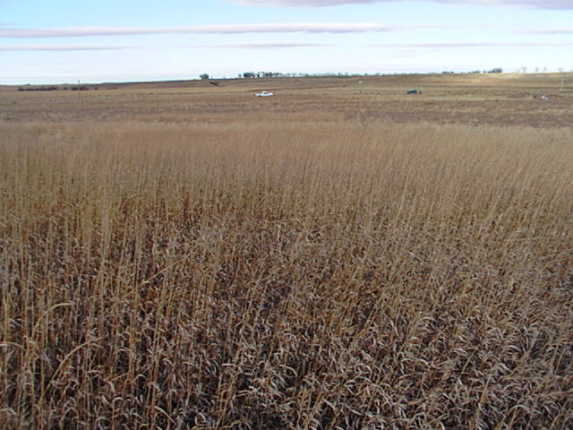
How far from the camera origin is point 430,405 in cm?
246

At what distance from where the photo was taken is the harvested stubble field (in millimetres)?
2436

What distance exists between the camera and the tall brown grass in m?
2.44

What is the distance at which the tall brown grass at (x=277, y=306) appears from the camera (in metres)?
2.44

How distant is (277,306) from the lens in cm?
345

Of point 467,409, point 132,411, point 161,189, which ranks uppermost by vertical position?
point 161,189

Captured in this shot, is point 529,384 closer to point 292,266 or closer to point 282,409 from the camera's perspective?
point 282,409

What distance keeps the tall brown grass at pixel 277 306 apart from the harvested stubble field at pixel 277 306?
0.08 ft

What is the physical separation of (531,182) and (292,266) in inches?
194

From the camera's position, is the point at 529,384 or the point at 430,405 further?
the point at 529,384

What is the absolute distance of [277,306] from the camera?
3447mm

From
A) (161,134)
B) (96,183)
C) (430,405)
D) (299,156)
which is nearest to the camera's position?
(430,405)

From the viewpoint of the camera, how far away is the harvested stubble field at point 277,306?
244 centimetres

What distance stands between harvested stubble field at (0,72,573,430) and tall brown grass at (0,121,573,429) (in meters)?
0.02

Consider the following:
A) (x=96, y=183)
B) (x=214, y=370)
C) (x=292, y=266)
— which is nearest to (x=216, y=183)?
(x=96, y=183)
